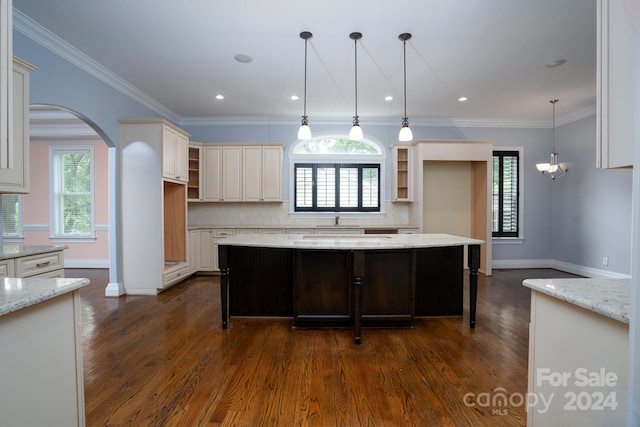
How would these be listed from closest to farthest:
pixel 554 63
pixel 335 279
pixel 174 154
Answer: pixel 335 279 < pixel 554 63 < pixel 174 154

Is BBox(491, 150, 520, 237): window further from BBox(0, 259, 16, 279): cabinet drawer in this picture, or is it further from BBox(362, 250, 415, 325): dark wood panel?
BBox(0, 259, 16, 279): cabinet drawer

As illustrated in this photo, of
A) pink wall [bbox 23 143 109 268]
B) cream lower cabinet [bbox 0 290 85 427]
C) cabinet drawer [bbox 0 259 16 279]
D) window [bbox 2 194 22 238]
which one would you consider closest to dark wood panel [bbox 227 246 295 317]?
cabinet drawer [bbox 0 259 16 279]

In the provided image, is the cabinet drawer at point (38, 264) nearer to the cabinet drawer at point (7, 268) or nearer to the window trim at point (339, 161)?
the cabinet drawer at point (7, 268)

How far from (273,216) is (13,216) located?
5.31m

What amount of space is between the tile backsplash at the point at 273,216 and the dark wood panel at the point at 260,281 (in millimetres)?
2570

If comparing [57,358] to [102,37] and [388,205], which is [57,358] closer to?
[102,37]

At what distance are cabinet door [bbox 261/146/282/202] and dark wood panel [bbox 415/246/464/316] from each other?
3.15 meters

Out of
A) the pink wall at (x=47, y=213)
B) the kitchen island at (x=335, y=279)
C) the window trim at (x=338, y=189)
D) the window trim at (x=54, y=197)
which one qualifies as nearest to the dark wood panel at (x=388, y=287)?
the kitchen island at (x=335, y=279)

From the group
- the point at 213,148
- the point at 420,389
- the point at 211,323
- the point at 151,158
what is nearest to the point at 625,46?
the point at 420,389

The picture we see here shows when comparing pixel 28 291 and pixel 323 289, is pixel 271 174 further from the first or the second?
pixel 28 291

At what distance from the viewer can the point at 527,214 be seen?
5.82 meters

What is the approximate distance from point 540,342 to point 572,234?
18.4ft

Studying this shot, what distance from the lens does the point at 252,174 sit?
5.49 metres

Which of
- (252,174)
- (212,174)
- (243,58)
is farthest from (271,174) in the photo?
(243,58)
